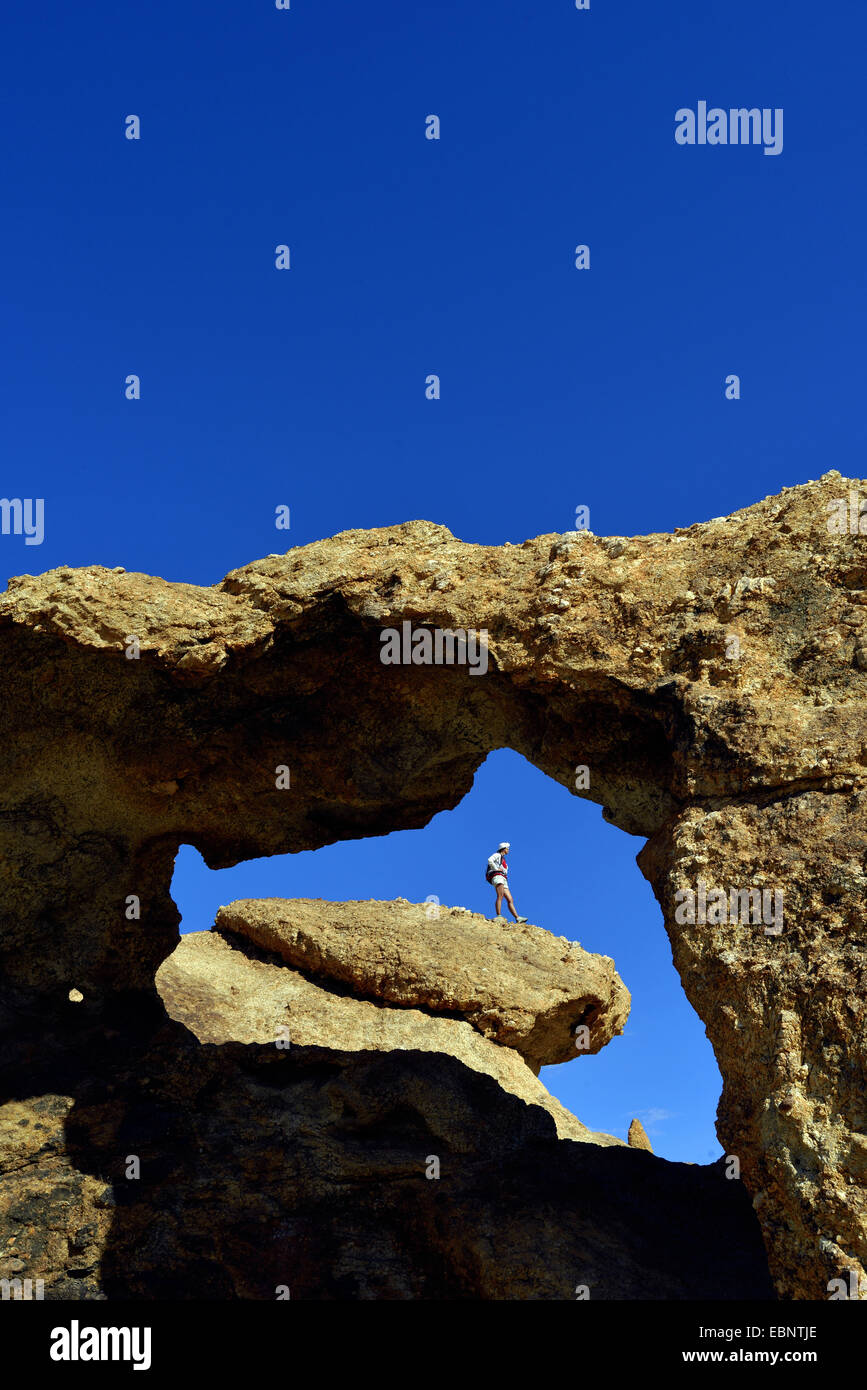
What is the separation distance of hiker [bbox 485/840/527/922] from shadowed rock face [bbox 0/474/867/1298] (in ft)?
20.6

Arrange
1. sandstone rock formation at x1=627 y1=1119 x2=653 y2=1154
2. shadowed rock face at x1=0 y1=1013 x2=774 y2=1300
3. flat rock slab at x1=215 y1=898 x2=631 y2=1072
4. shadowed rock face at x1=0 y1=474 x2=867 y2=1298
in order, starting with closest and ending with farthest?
shadowed rock face at x1=0 y1=474 x2=867 y2=1298 < shadowed rock face at x1=0 y1=1013 x2=774 y2=1300 < flat rock slab at x1=215 y1=898 x2=631 y2=1072 < sandstone rock formation at x1=627 y1=1119 x2=653 y2=1154

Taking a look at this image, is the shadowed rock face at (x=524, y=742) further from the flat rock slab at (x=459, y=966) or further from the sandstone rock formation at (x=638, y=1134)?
the sandstone rock formation at (x=638, y=1134)

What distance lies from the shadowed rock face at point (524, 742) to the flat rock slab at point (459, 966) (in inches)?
109

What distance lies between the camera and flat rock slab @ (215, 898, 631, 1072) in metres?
9.94

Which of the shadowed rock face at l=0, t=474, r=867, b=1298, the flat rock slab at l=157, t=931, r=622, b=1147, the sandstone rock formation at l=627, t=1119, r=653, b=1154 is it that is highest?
the shadowed rock face at l=0, t=474, r=867, b=1298

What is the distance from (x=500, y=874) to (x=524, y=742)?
767 cm

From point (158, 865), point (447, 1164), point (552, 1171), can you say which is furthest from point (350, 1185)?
point (158, 865)

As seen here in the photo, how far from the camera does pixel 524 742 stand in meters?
6.55

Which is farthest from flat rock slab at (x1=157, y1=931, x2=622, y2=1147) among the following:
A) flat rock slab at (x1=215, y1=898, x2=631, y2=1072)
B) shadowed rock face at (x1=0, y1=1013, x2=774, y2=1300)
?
shadowed rock face at (x1=0, y1=1013, x2=774, y2=1300)

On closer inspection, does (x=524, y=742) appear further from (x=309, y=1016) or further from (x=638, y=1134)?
(x=638, y=1134)

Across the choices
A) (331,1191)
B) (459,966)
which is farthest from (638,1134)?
(331,1191)

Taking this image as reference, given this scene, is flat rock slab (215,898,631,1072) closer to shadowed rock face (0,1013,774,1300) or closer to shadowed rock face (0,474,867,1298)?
shadowed rock face (0,1013,774,1300)

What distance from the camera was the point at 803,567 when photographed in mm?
5445
